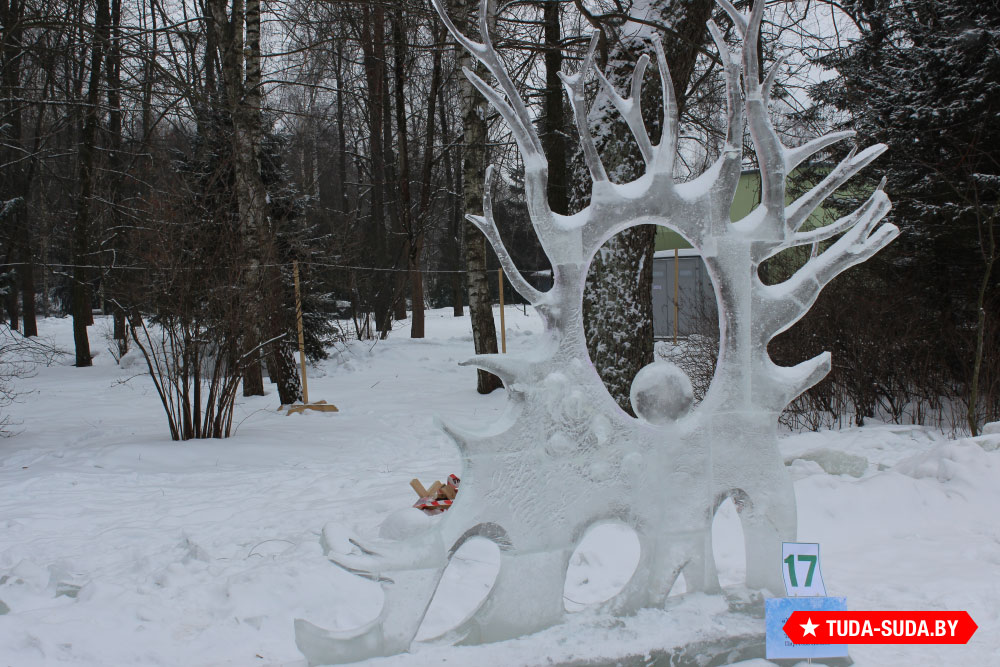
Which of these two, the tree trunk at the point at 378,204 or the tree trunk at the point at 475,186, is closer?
the tree trunk at the point at 475,186

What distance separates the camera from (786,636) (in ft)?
8.09

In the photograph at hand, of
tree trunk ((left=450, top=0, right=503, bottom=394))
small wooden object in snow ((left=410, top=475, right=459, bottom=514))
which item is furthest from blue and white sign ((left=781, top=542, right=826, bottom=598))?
tree trunk ((left=450, top=0, right=503, bottom=394))

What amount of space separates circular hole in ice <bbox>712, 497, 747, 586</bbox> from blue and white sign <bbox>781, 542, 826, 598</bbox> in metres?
0.70

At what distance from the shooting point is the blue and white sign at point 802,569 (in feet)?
8.26

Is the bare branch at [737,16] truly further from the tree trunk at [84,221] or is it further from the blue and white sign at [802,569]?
the tree trunk at [84,221]

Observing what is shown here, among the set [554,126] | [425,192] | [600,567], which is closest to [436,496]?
[600,567]

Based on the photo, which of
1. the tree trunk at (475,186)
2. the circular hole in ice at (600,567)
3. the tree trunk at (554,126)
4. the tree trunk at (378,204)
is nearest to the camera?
the circular hole in ice at (600,567)

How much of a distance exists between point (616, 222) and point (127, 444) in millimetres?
5890

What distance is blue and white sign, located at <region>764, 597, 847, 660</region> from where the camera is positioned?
2457 mm

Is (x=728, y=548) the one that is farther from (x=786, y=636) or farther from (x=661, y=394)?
(x=661, y=394)

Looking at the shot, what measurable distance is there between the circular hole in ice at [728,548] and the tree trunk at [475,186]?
19.2 feet

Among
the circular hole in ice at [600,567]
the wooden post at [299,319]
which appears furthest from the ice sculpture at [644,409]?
the wooden post at [299,319]

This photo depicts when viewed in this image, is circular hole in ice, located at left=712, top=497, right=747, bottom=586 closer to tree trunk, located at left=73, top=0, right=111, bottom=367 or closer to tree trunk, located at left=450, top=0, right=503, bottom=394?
tree trunk, located at left=450, top=0, right=503, bottom=394

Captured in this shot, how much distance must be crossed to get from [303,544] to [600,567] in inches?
68.1
